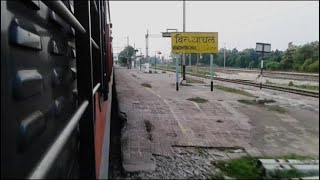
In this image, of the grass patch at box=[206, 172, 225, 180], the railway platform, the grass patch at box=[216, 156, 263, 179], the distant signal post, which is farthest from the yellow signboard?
the grass patch at box=[206, 172, 225, 180]

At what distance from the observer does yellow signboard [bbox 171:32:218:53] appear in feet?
55.7

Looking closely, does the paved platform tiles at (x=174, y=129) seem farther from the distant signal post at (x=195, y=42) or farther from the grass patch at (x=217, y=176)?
the distant signal post at (x=195, y=42)

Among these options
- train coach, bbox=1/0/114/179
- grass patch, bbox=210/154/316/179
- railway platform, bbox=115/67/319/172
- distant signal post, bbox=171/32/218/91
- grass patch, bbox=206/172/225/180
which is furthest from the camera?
distant signal post, bbox=171/32/218/91

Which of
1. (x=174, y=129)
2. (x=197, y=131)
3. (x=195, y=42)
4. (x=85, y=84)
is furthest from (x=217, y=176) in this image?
(x=195, y=42)

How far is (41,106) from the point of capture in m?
1.18

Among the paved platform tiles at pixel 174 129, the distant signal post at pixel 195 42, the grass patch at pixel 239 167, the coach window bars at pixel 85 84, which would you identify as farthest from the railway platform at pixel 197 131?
the distant signal post at pixel 195 42

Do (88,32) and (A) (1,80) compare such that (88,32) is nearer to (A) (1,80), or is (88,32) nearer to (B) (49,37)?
(B) (49,37)

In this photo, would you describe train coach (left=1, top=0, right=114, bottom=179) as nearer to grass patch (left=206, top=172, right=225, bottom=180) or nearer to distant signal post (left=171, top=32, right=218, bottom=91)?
grass patch (left=206, top=172, right=225, bottom=180)

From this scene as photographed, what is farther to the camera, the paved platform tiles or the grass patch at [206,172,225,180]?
the paved platform tiles

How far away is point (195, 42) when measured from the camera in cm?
1753

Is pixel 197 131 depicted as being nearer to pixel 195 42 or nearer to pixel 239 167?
pixel 239 167

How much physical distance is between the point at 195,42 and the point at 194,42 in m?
0.07

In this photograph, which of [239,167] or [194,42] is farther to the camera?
[194,42]

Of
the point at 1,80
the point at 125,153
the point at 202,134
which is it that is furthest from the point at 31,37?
the point at 202,134
